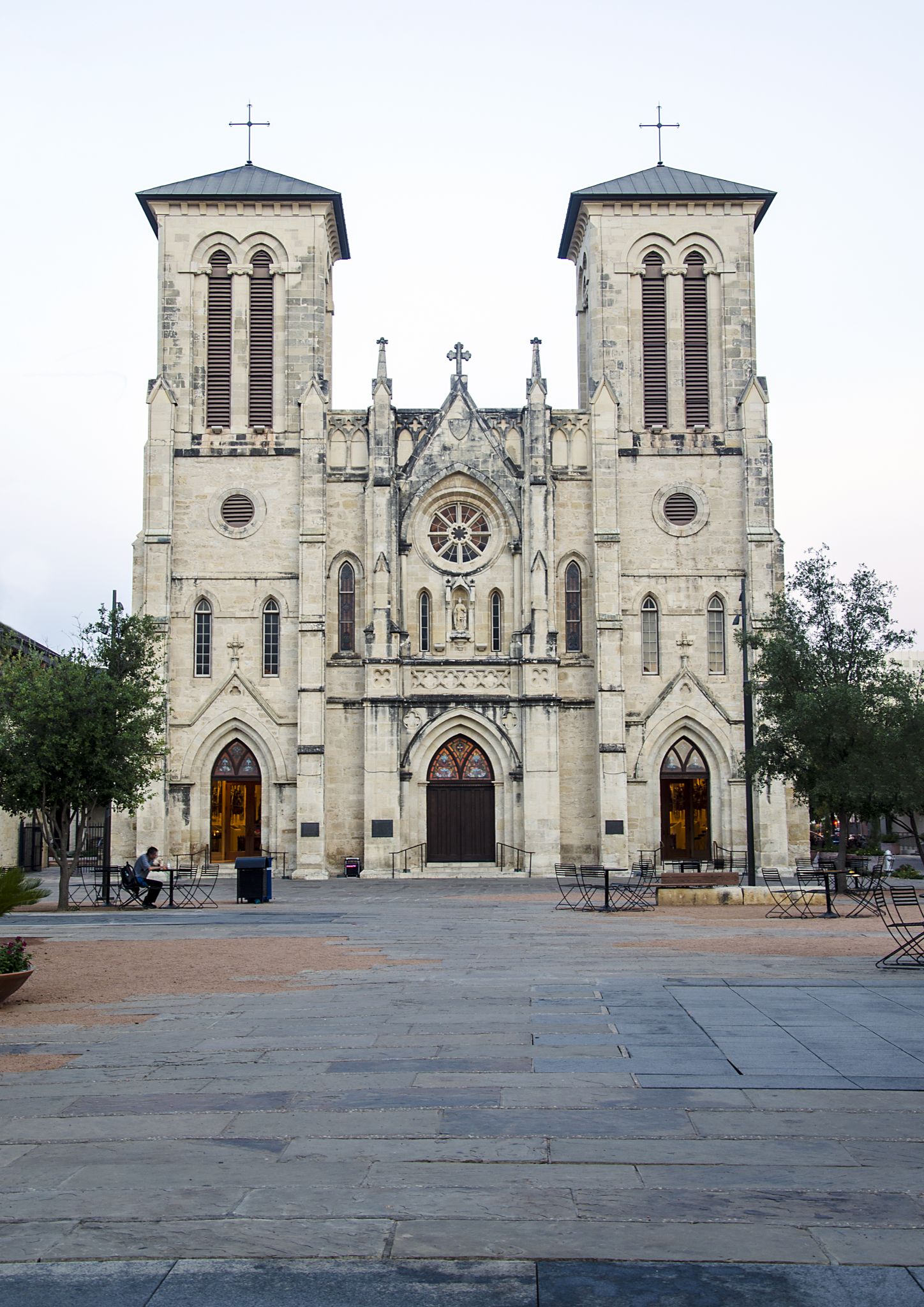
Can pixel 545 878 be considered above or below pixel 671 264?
below

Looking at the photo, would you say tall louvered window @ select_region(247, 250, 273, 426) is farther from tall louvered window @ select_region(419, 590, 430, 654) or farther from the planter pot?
the planter pot

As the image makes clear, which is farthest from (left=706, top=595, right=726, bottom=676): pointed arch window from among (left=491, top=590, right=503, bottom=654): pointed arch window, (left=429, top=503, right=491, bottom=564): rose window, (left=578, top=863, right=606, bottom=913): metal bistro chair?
(left=429, top=503, right=491, bottom=564): rose window

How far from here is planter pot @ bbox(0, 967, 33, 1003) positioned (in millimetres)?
13883

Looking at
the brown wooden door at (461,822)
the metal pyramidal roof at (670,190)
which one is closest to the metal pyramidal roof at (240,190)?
the metal pyramidal roof at (670,190)

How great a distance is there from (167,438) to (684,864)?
2147 cm

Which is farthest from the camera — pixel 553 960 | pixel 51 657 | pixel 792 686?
pixel 51 657

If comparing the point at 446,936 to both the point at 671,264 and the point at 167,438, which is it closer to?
the point at 167,438

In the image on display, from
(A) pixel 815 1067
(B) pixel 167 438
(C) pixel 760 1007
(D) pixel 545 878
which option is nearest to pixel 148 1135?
(A) pixel 815 1067

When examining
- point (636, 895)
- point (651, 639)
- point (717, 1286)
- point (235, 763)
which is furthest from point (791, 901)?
point (717, 1286)

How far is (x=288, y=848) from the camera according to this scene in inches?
1657

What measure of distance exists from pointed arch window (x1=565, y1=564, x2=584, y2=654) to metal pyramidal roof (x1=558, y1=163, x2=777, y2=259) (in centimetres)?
1277

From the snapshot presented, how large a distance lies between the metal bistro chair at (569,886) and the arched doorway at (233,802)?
9771 millimetres

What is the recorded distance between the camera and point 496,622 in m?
43.8

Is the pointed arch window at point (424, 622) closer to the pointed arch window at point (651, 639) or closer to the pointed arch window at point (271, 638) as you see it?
the pointed arch window at point (271, 638)
